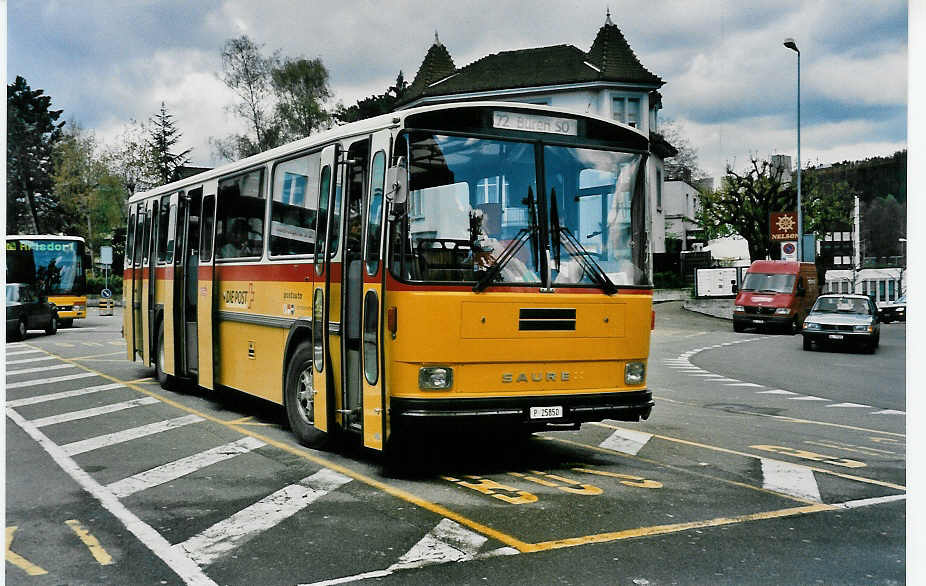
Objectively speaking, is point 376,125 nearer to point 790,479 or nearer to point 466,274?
point 466,274

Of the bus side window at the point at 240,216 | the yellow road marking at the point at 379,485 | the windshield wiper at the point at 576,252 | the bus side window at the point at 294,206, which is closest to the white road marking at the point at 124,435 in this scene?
the yellow road marking at the point at 379,485

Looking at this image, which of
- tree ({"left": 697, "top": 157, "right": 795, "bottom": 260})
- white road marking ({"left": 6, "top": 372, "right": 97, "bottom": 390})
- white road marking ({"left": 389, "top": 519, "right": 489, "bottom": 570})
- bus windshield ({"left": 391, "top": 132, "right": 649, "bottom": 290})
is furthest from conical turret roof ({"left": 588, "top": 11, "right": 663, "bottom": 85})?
white road marking ({"left": 389, "top": 519, "right": 489, "bottom": 570})

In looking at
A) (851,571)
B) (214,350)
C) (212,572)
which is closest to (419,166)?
(212,572)

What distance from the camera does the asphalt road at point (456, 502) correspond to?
573 centimetres

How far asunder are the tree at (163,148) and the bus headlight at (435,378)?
7006 centimetres

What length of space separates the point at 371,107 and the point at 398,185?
62.1m

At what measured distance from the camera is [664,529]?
6559 mm

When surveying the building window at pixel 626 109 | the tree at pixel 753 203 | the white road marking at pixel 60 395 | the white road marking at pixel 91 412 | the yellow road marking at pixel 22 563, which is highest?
the building window at pixel 626 109

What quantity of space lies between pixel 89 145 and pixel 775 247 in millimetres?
46942

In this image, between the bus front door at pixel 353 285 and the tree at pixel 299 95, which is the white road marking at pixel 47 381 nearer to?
the bus front door at pixel 353 285

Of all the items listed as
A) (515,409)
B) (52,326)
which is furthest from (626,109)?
(515,409)

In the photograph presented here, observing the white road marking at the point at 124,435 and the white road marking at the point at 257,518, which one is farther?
the white road marking at the point at 124,435

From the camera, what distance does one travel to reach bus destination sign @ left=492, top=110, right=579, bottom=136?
8.46m

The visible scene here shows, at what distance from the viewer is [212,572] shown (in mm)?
5656
